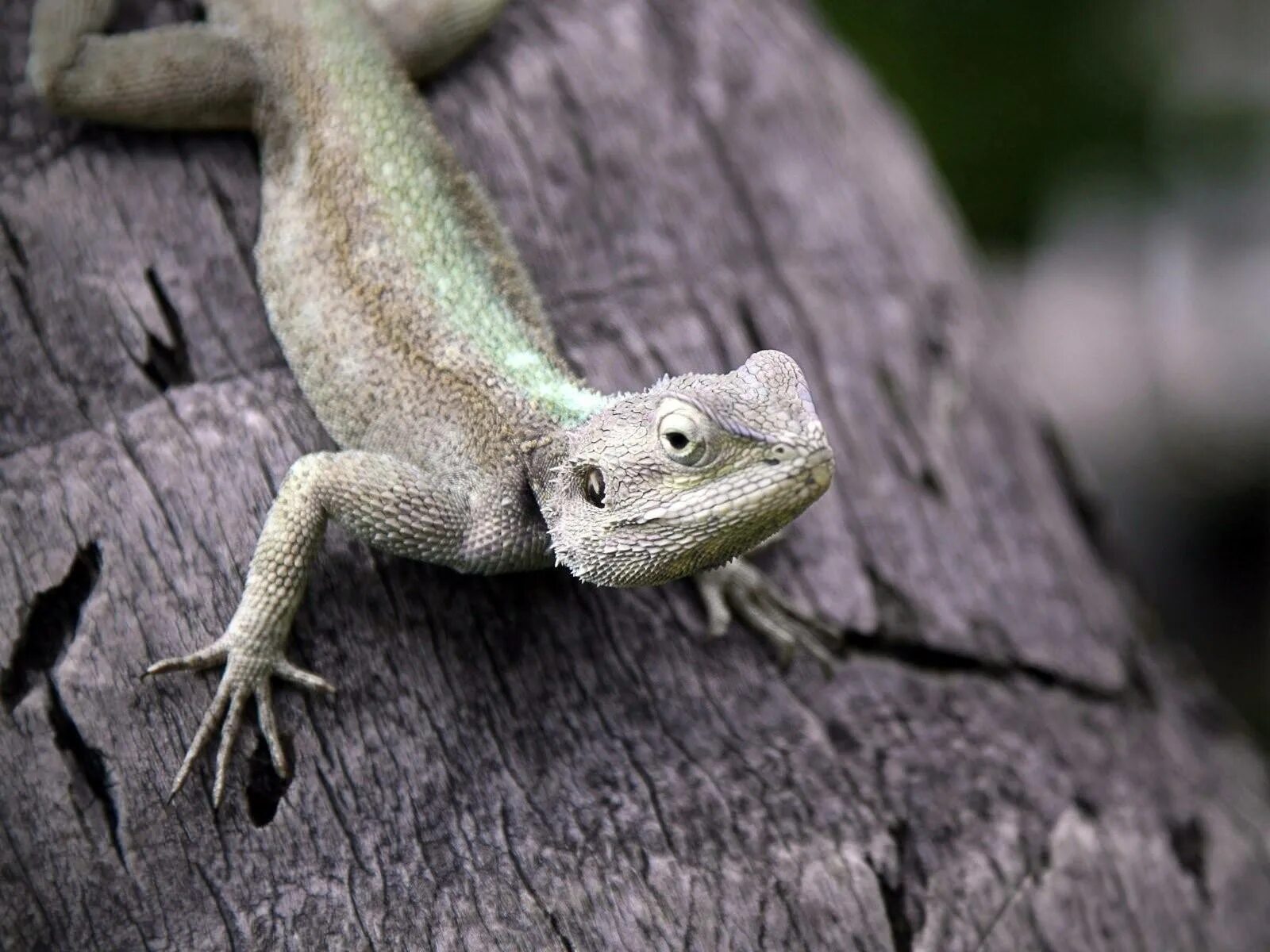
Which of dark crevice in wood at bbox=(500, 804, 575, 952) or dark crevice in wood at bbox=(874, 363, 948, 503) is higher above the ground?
dark crevice in wood at bbox=(874, 363, 948, 503)

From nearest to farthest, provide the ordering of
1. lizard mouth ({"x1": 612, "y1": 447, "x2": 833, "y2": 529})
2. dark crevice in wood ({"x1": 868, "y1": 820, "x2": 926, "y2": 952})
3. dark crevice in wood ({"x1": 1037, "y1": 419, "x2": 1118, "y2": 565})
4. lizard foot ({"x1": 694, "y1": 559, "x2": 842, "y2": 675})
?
lizard mouth ({"x1": 612, "y1": 447, "x2": 833, "y2": 529}), dark crevice in wood ({"x1": 868, "y1": 820, "x2": 926, "y2": 952}), lizard foot ({"x1": 694, "y1": 559, "x2": 842, "y2": 675}), dark crevice in wood ({"x1": 1037, "y1": 419, "x2": 1118, "y2": 565})

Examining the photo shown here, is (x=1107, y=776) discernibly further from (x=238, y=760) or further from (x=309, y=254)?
(x=309, y=254)

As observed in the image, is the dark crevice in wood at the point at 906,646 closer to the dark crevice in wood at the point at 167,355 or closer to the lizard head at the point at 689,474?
the lizard head at the point at 689,474

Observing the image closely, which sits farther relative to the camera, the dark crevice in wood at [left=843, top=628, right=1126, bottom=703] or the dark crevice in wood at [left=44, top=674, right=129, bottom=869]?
the dark crevice in wood at [left=843, top=628, right=1126, bottom=703]

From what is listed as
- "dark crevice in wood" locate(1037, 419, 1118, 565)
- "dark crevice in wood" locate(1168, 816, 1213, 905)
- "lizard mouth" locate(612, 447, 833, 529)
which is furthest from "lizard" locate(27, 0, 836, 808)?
"dark crevice in wood" locate(1037, 419, 1118, 565)

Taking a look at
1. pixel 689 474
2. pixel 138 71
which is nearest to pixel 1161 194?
pixel 689 474

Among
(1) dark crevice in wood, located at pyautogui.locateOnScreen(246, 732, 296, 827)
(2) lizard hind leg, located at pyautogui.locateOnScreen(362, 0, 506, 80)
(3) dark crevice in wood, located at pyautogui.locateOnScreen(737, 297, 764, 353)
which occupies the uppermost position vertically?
(2) lizard hind leg, located at pyautogui.locateOnScreen(362, 0, 506, 80)

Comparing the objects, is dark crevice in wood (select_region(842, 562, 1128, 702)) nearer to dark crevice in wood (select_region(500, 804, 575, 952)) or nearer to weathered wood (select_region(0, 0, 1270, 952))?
weathered wood (select_region(0, 0, 1270, 952))
